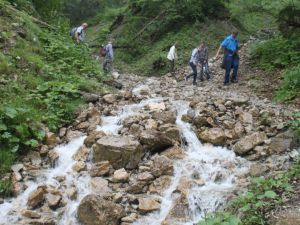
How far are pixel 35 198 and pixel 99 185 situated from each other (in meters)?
1.26

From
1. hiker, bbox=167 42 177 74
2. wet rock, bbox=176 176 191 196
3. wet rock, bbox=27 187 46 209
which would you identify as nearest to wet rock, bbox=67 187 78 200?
wet rock, bbox=27 187 46 209

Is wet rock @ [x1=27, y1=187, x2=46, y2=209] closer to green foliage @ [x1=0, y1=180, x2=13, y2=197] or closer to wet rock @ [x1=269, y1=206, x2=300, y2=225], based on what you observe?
green foliage @ [x1=0, y1=180, x2=13, y2=197]

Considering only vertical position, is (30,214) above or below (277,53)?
below

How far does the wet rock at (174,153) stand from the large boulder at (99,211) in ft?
7.37

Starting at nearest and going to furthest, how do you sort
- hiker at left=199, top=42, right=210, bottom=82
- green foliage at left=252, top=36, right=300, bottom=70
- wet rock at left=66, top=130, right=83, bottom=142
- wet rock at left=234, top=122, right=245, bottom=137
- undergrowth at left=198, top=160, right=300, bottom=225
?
undergrowth at left=198, top=160, right=300, bottom=225, wet rock at left=234, top=122, right=245, bottom=137, wet rock at left=66, top=130, right=83, bottom=142, green foliage at left=252, top=36, right=300, bottom=70, hiker at left=199, top=42, right=210, bottom=82

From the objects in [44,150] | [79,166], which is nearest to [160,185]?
[79,166]

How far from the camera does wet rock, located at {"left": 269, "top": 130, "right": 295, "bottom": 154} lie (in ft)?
29.6

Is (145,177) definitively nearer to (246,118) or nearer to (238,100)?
(246,118)

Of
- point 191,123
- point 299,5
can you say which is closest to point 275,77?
point 299,5

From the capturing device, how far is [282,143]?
9.12 meters

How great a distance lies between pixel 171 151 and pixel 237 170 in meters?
1.55

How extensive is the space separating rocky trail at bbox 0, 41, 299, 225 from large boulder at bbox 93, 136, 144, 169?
21mm

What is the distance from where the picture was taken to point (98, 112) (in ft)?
38.0

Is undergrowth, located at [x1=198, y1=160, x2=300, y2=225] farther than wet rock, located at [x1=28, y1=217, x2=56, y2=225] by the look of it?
No
